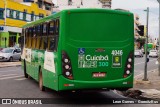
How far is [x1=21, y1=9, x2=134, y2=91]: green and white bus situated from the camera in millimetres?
12430

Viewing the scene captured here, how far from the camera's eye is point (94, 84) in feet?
41.2

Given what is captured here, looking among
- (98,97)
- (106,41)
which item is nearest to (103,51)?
(106,41)

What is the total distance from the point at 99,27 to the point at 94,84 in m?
1.72

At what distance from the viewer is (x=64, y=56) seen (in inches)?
488

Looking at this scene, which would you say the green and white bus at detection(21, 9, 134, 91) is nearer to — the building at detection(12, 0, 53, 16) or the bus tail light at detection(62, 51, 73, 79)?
the bus tail light at detection(62, 51, 73, 79)

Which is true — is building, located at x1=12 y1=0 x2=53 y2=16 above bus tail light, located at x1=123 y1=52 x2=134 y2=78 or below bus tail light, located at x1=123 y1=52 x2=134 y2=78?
above

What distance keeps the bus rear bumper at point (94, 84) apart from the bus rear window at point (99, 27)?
127cm

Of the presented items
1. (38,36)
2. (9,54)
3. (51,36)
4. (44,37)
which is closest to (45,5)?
(9,54)

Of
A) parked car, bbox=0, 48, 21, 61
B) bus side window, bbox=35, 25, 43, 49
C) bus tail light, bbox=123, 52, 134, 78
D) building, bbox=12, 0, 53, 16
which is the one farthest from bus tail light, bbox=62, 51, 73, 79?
building, bbox=12, 0, 53, 16

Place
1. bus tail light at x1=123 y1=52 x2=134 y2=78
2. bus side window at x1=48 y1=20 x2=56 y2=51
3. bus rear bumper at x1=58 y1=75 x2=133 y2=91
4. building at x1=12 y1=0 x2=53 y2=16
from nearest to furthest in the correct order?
bus rear bumper at x1=58 y1=75 x2=133 y2=91
bus tail light at x1=123 y1=52 x2=134 y2=78
bus side window at x1=48 y1=20 x2=56 y2=51
building at x1=12 y1=0 x2=53 y2=16

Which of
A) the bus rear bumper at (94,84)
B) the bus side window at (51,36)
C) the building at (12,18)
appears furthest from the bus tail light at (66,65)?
the building at (12,18)

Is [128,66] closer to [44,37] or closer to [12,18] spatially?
[44,37]

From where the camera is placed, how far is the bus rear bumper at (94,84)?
12352 mm

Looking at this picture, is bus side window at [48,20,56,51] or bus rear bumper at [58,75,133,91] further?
bus side window at [48,20,56,51]
